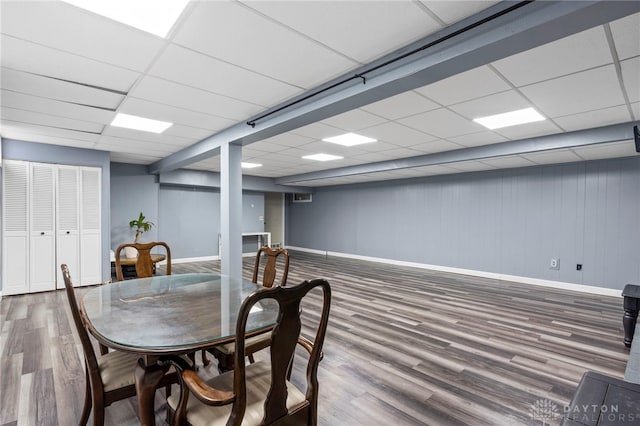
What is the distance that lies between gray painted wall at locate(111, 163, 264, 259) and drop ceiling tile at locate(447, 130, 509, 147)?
6.12 m

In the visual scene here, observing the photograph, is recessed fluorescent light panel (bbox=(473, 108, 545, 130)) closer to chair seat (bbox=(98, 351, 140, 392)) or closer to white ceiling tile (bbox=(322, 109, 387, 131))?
white ceiling tile (bbox=(322, 109, 387, 131))

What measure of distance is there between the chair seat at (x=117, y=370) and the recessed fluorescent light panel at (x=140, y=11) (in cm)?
197

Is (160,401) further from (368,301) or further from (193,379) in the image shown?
(368,301)

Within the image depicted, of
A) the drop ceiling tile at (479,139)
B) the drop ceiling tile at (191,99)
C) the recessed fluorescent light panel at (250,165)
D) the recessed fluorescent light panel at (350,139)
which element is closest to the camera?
the drop ceiling tile at (191,99)

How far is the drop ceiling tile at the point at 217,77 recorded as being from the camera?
7.24 feet

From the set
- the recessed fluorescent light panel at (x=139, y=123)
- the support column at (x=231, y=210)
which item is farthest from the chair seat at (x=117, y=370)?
the recessed fluorescent light panel at (x=139, y=123)

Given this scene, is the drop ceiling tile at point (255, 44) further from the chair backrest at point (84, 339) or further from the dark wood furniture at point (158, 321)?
the dark wood furniture at point (158, 321)

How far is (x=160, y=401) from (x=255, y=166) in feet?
18.1

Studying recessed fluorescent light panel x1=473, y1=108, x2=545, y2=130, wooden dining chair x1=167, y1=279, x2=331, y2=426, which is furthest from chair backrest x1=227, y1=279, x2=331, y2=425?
recessed fluorescent light panel x1=473, y1=108, x2=545, y2=130

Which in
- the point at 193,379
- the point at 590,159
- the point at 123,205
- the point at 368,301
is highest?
the point at 590,159

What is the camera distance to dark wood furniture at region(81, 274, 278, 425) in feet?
4.70

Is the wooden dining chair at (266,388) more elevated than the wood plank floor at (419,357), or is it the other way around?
the wooden dining chair at (266,388)

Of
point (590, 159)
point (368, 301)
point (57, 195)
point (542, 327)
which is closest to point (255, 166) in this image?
point (57, 195)

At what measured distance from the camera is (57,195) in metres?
5.01
